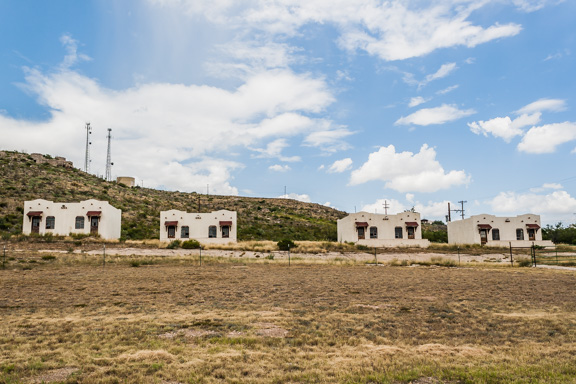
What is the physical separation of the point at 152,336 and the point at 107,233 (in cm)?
4560

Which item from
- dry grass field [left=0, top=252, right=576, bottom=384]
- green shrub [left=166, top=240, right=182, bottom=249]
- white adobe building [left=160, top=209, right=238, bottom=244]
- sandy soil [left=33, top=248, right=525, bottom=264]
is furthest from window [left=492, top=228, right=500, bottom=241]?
green shrub [left=166, top=240, right=182, bottom=249]

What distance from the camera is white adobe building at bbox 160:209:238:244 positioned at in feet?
173

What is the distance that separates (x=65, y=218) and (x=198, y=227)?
14.8 metres

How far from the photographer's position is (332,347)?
8.73 m

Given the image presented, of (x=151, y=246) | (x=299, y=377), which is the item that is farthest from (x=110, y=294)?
(x=151, y=246)

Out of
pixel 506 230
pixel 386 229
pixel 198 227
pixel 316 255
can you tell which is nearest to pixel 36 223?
pixel 198 227

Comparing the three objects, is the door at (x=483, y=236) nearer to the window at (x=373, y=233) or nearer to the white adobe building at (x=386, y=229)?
the white adobe building at (x=386, y=229)

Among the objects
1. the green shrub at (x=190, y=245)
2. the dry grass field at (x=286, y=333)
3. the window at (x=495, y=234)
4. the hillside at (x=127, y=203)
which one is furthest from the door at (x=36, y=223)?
the window at (x=495, y=234)

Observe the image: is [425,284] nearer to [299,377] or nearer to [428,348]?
[428,348]

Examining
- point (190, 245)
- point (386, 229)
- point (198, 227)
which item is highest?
point (198, 227)

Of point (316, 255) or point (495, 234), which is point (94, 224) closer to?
point (316, 255)

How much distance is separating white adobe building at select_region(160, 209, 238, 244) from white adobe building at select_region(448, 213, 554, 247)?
100 feet

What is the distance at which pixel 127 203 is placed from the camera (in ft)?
244

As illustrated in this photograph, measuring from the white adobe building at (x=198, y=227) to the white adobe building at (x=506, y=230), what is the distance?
30581 millimetres
